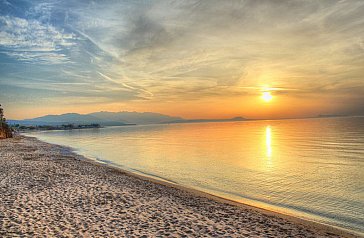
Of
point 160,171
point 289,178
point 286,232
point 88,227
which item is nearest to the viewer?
point 88,227

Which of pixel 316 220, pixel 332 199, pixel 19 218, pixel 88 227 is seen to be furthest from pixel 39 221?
pixel 332 199

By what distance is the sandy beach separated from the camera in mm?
11898

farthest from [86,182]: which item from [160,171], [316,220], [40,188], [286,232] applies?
[316,220]

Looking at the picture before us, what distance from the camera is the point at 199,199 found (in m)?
19.6

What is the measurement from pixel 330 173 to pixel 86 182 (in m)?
28.3

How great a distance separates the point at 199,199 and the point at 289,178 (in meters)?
15.3

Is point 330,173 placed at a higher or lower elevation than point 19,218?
lower

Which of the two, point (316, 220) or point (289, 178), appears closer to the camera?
point (316, 220)

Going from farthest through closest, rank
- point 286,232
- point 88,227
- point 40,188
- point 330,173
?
point 330,173 < point 40,188 < point 286,232 < point 88,227

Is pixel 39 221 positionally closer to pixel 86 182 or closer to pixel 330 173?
pixel 86 182

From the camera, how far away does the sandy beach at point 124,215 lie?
1190cm

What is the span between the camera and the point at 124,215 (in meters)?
14.1

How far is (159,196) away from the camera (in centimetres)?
1928

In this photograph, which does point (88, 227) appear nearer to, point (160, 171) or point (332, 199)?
point (332, 199)
